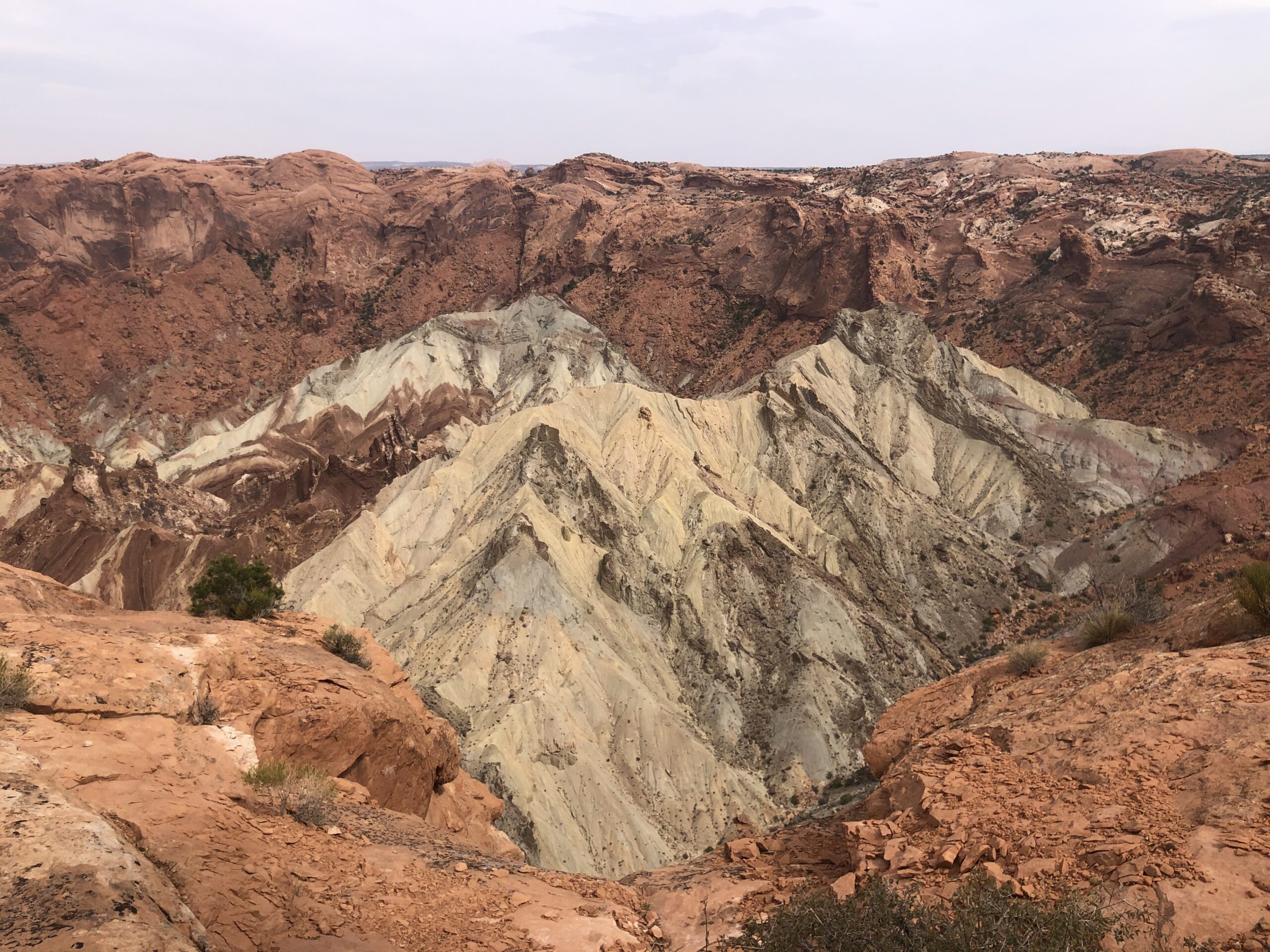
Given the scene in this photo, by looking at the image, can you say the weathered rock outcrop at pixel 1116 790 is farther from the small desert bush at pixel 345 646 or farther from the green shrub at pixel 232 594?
the green shrub at pixel 232 594

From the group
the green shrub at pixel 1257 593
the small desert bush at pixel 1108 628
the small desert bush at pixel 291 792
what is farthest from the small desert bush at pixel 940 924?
the small desert bush at pixel 1108 628

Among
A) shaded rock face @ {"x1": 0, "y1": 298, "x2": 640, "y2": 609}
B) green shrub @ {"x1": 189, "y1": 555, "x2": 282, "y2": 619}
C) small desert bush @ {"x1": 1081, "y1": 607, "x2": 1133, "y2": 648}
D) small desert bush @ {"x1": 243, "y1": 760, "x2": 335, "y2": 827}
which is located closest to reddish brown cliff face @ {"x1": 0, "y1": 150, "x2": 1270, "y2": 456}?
shaded rock face @ {"x1": 0, "y1": 298, "x2": 640, "y2": 609}

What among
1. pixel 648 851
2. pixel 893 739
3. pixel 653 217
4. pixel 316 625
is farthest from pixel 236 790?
pixel 653 217

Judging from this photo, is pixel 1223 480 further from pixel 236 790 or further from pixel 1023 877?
pixel 236 790

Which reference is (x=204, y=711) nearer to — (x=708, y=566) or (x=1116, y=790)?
(x=1116, y=790)

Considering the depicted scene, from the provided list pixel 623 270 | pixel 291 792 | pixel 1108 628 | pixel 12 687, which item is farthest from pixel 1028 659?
pixel 623 270
